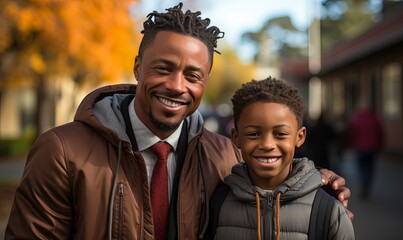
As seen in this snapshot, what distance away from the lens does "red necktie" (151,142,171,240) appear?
2359 mm

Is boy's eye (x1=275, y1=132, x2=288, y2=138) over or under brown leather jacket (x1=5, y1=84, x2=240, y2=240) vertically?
over

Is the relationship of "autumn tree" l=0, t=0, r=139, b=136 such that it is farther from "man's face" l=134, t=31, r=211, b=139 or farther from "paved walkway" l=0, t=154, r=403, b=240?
"man's face" l=134, t=31, r=211, b=139

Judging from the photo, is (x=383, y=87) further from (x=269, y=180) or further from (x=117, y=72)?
(x=269, y=180)

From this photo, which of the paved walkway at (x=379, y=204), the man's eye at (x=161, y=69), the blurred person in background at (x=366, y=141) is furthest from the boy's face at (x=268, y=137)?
the blurred person in background at (x=366, y=141)

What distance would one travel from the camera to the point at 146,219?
2.29 meters

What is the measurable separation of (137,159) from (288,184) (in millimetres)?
654

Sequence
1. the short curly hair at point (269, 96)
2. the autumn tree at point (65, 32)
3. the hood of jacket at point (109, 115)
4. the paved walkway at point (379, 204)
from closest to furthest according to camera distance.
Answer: the hood of jacket at point (109, 115)
the short curly hair at point (269, 96)
the paved walkway at point (379, 204)
the autumn tree at point (65, 32)

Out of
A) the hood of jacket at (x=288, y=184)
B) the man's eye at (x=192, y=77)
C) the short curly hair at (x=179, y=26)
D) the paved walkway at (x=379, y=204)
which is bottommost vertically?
the paved walkway at (x=379, y=204)

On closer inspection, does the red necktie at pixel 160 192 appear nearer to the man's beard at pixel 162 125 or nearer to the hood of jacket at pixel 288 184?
the man's beard at pixel 162 125

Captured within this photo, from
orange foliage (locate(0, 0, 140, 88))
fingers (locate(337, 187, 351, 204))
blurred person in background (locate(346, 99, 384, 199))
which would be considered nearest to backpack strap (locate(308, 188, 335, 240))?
fingers (locate(337, 187, 351, 204))

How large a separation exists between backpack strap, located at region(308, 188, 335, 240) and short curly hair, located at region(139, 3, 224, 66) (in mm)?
801

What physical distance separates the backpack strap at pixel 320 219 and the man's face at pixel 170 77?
2.26 feet

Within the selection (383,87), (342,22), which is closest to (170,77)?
(383,87)

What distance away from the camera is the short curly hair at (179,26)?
239 centimetres
